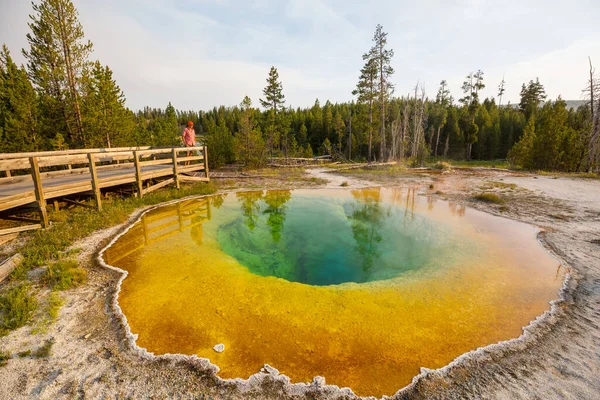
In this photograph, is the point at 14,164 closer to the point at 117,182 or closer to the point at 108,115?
the point at 117,182

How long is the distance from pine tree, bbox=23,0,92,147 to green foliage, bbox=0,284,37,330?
52.2 feet

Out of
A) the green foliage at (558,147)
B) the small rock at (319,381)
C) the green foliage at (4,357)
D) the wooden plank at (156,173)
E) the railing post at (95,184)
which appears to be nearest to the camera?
the small rock at (319,381)

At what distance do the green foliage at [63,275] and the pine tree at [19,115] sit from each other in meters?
14.1

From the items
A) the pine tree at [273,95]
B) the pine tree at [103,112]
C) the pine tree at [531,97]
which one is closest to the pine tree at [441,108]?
the pine tree at [531,97]

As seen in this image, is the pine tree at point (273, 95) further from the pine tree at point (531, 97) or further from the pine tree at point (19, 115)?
the pine tree at point (531, 97)

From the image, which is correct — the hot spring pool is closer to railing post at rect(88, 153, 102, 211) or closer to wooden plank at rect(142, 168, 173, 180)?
railing post at rect(88, 153, 102, 211)

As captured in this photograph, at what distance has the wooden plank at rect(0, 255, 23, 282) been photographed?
4842 millimetres

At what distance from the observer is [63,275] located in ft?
16.4

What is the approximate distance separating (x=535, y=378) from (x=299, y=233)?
635cm

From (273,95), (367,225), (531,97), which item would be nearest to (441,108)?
(531,97)

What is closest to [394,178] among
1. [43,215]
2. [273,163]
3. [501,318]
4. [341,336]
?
[273,163]

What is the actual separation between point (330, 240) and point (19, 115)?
61.6 ft

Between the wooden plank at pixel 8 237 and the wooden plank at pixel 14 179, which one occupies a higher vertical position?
the wooden plank at pixel 14 179

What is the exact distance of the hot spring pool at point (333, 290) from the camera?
345 cm
